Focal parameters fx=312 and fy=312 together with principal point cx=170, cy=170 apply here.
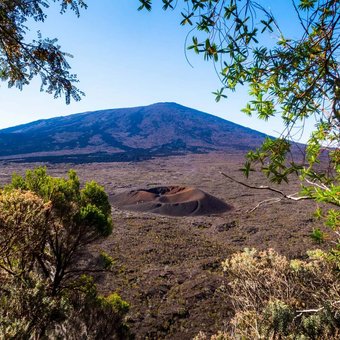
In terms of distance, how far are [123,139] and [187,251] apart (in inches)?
4540

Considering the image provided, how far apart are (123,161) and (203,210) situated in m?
53.0

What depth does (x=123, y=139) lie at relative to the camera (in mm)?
139000

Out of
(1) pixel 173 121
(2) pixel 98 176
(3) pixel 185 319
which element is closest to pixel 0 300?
(3) pixel 185 319

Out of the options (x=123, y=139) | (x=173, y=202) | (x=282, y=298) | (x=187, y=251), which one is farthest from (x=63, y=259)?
(x=123, y=139)

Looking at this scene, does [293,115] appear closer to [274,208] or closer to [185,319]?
[185,319]

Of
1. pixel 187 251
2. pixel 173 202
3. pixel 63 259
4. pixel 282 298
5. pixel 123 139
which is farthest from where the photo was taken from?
pixel 123 139

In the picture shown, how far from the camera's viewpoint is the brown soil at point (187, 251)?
17047mm

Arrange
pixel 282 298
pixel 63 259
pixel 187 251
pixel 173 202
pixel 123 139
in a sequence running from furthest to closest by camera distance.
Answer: pixel 123 139 < pixel 173 202 < pixel 187 251 < pixel 63 259 < pixel 282 298

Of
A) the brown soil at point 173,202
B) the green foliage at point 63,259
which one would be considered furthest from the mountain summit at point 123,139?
the green foliage at point 63,259

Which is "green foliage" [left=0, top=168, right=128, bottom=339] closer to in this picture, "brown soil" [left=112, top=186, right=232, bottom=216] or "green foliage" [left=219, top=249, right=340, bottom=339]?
"green foliage" [left=219, top=249, right=340, bottom=339]

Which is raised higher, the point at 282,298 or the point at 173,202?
the point at 282,298

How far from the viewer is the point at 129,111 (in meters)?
198

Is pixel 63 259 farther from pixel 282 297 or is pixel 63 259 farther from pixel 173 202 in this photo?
pixel 173 202

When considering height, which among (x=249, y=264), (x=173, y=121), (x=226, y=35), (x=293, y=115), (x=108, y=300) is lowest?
(x=108, y=300)
